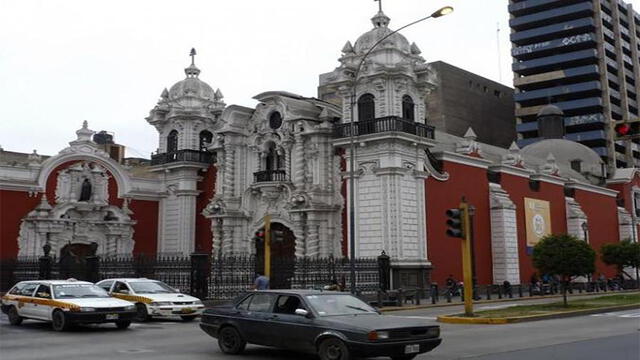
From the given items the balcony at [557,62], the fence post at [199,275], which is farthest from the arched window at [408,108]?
the balcony at [557,62]

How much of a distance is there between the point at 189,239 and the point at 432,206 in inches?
602

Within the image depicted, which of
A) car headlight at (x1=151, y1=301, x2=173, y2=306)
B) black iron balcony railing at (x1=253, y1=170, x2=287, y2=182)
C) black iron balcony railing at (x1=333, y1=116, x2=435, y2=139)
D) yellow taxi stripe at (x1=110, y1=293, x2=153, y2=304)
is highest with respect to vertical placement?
black iron balcony railing at (x1=333, y1=116, x2=435, y2=139)

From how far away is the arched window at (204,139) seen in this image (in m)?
43.2

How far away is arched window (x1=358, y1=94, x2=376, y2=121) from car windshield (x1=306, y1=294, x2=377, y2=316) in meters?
22.5

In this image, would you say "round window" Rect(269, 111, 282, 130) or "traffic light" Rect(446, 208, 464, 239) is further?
"round window" Rect(269, 111, 282, 130)

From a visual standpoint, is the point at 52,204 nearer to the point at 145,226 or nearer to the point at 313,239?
the point at 145,226

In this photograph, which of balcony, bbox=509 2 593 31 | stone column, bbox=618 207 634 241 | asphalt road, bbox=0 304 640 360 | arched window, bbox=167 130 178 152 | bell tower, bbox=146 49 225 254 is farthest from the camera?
balcony, bbox=509 2 593 31

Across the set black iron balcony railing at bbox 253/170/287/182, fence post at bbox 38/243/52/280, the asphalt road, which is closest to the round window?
black iron balcony railing at bbox 253/170/287/182

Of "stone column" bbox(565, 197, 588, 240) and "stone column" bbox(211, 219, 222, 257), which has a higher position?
"stone column" bbox(565, 197, 588, 240)

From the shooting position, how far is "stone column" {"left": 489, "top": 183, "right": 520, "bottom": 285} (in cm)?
3912

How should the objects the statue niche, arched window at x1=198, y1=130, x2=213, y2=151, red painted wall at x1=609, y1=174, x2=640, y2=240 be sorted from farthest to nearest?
red painted wall at x1=609, y1=174, x2=640, y2=240 → arched window at x1=198, y1=130, x2=213, y2=151 → the statue niche

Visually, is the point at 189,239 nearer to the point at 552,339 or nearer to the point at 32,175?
the point at 32,175

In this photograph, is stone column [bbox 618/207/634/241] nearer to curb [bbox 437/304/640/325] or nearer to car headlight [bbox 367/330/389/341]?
curb [bbox 437/304/640/325]

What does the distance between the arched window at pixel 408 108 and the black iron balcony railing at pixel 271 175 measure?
24.6ft
